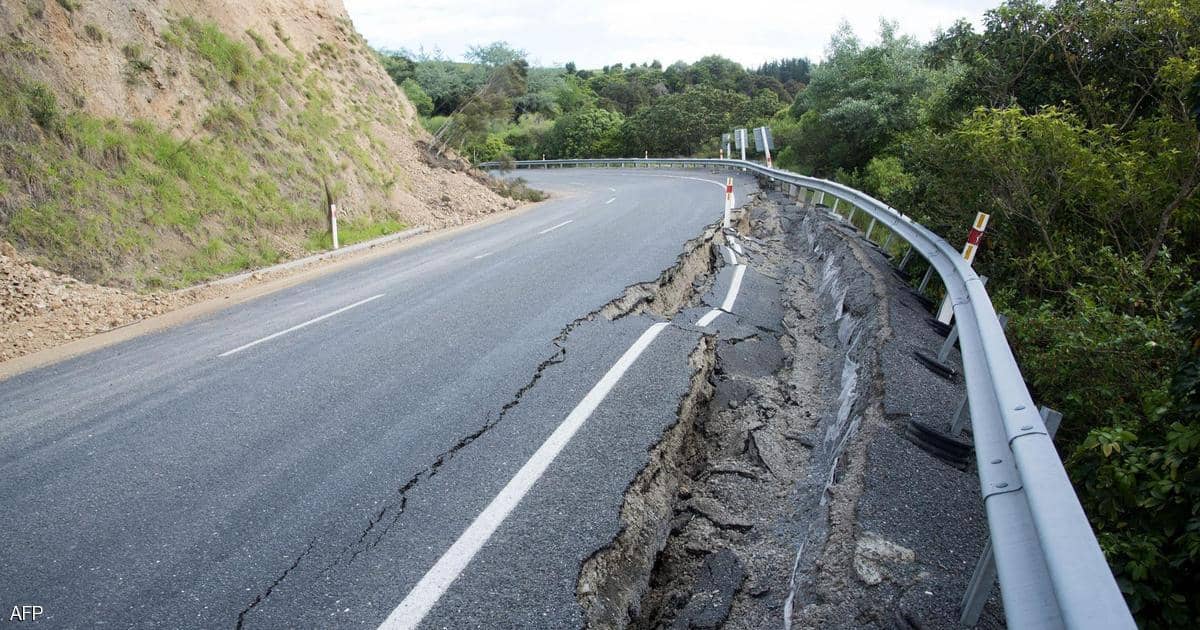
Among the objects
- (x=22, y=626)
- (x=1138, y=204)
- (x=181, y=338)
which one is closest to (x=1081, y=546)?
(x=22, y=626)

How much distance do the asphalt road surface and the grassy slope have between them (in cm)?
339

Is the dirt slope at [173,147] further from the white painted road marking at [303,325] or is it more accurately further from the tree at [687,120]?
the tree at [687,120]

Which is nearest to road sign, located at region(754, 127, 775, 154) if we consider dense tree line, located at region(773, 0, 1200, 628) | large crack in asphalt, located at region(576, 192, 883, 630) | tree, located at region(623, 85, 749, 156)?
dense tree line, located at region(773, 0, 1200, 628)

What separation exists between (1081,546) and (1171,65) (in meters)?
6.84

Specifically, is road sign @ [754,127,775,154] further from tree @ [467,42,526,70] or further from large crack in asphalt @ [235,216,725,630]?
tree @ [467,42,526,70]

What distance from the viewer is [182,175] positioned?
40.7 ft

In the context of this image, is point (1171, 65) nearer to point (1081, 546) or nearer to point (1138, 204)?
point (1138, 204)

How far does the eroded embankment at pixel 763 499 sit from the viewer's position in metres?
3.11

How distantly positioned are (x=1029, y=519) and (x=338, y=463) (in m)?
3.66

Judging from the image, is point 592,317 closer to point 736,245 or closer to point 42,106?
point 736,245

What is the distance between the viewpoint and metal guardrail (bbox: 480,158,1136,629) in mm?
1688

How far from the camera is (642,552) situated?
359 centimetres

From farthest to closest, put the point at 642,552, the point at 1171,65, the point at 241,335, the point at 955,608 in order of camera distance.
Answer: the point at 241,335, the point at 1171,65, the point at 642,552, the point at 955,608

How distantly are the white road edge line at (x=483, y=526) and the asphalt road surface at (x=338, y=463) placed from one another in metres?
0.01
